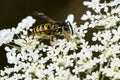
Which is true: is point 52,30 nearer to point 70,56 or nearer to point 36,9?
point 70,56

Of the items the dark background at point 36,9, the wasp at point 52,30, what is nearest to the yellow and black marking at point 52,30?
the wasp at point 52,30

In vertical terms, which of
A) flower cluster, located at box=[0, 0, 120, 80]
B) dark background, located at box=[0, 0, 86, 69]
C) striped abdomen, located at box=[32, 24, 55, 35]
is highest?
dark background, located at box=[0, 0, 86, 69]

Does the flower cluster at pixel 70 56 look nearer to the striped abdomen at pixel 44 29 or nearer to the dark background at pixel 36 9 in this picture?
the striped abdomen at pixel 44 29

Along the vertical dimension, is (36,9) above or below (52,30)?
above

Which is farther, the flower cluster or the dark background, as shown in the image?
the dark background

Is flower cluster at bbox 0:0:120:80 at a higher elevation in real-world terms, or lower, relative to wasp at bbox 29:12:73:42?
lower

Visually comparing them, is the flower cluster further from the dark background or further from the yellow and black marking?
the dark background

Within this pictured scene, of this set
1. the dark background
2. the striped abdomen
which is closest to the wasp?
the striped abdomen

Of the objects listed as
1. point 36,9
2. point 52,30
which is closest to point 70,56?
point 52,30

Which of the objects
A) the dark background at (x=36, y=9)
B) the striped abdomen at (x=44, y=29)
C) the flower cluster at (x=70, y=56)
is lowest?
the flower cluster at (x=70, y=56)
